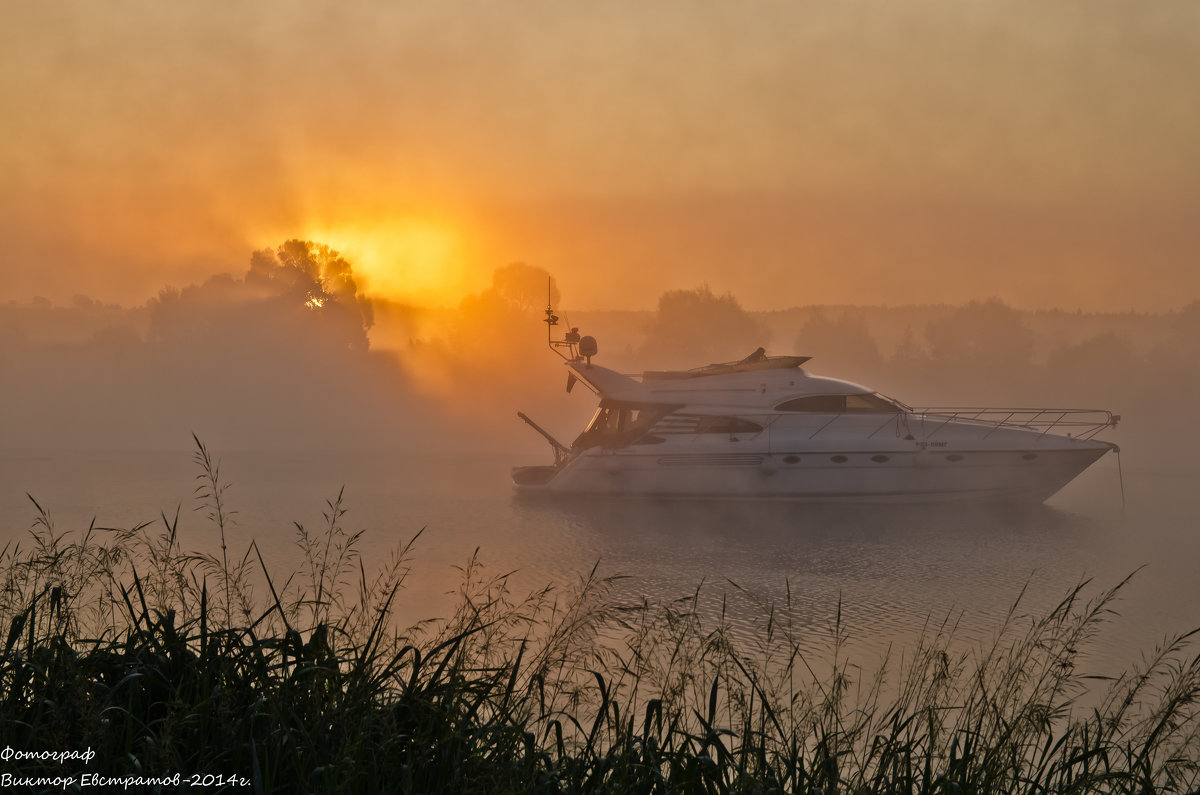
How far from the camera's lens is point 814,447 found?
2248 cm

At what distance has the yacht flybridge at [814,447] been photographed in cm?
2247

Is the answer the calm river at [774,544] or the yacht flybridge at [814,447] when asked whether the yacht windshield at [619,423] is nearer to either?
the yacht flybridge at [814,447]

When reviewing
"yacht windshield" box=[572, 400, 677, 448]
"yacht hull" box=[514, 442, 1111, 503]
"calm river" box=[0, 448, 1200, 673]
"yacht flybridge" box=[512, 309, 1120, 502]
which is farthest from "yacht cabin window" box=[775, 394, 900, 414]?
"yacht windshield" box=[572, 400, 677, 448]

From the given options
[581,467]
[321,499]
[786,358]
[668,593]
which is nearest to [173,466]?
[321,499]

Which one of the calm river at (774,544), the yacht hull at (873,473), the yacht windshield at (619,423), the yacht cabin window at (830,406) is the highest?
the yacht cabin window at (830,406)

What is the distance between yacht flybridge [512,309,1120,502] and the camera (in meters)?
22.5

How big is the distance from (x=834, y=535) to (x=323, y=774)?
636 inches

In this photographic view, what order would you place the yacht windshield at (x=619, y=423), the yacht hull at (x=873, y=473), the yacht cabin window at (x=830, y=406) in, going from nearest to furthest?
the yacht hull at (x=873, y=473) < the yacht cabin window at (x=830, y=406) < the yacht windshield at (x=619, y=423)

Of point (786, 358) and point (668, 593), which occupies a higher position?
point (786, 358)

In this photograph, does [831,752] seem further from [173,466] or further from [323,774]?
[173,466]

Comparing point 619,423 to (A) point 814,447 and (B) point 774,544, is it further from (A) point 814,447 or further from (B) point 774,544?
(B) point 774,544

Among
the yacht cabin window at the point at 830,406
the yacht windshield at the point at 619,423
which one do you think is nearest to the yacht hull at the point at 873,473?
the yacht windshield at the point at 619,423

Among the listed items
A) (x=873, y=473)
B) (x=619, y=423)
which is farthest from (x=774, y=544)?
(x=619, y=423)

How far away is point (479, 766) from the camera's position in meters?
3.88
